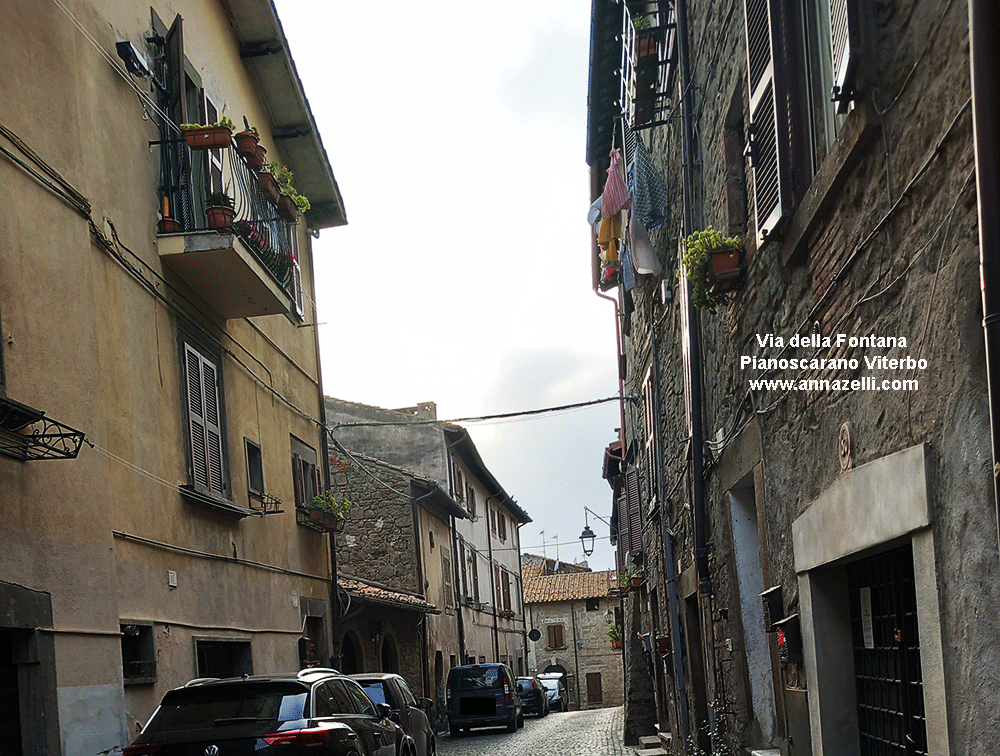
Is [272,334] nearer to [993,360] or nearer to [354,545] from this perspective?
[993,360]

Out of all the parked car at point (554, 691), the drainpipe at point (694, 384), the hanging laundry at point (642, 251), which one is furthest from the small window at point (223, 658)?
the parked car at point (554, 691)

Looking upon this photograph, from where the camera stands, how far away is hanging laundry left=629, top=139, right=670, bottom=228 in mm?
Result: 11117

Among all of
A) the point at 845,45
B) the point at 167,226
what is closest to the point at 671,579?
the point at 167,226

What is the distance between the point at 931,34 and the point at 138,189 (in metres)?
8.14

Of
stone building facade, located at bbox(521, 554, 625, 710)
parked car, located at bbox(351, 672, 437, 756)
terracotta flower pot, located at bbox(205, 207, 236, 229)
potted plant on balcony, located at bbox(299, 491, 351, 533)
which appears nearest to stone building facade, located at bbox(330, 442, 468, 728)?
potted plant on balcony, located at bbox(299, 491, 351, 533)

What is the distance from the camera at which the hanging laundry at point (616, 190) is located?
11898 mm

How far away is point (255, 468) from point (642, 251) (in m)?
5.28

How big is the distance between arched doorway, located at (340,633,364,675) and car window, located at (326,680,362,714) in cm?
1151

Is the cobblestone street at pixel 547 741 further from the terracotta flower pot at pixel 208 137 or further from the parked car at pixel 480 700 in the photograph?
the terracotta flower pot at pixel 208 137

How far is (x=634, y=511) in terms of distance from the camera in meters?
20.6

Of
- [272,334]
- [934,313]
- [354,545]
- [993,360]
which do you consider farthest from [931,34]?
[354,545]

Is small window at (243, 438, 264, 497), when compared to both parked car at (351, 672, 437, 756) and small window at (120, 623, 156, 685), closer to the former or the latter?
parked car at (351, 672, 437, 756)

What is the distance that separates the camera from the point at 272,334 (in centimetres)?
1477

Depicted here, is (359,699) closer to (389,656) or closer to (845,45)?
(845,45)
